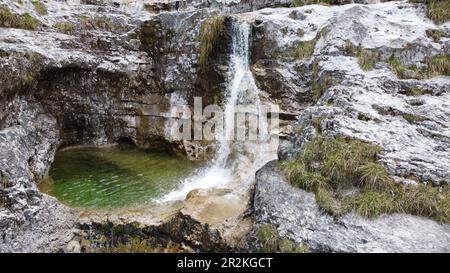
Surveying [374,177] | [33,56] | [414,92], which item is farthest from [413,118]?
[33,56]

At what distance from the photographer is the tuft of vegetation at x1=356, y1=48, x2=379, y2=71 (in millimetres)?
9141

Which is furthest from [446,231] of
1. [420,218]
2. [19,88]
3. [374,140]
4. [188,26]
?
[19,88]

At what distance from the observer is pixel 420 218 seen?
5.79 metres

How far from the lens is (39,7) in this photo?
11117 millimetres

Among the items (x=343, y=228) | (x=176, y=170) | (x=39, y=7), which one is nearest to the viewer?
(x=343, y=228)

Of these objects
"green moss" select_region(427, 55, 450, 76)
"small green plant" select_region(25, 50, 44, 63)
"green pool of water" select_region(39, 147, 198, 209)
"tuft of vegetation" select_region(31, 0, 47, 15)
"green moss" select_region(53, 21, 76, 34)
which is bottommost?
"green pool of water" select_region(39, 147, 198, 209)

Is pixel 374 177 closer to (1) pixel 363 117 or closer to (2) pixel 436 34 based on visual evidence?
(1) pixel 363 117

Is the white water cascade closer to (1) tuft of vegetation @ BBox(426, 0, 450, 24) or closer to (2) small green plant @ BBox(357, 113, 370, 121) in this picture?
(2) small green plant @ BBox(357, 113, 370, 121)

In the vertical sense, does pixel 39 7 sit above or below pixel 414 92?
above

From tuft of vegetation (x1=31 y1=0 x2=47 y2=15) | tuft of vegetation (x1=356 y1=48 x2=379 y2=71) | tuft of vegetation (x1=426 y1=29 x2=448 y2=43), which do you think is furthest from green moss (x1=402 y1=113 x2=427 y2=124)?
tuft of vegetation (x1=31 y1=0 x2=47 y2=15)

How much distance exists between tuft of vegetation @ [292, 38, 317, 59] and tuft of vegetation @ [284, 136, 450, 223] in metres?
4.29

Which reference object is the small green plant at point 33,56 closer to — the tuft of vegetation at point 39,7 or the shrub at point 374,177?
the tuft of vegetation at point 39,7

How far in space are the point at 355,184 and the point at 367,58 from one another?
14.0 feet

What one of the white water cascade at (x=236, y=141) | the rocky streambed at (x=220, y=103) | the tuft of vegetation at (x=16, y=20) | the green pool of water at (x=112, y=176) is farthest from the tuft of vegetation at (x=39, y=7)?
the white water cascade at (x=236, y=141)
